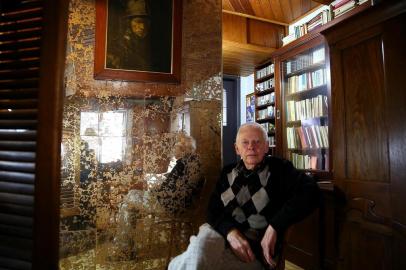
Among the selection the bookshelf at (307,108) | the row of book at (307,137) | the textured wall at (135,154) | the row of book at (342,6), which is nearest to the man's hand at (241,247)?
the textured wall at (135,154)

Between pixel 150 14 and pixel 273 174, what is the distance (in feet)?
3.69

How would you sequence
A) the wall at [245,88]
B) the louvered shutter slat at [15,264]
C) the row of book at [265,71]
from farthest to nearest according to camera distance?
the wall at [245,88], the row of book at [265,71], the louvered shutter slat at [15,264]

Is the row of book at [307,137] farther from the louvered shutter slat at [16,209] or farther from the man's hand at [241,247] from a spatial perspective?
the louvered shutter slat at [16,209]

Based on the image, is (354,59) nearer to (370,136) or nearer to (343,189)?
(370,136)

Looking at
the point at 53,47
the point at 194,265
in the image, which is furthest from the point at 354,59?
the point at 53,47

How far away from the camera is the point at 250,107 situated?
14.5ft

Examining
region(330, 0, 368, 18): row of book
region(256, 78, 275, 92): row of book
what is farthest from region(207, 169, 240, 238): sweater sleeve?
region(256, 78, 275, 92): row of book

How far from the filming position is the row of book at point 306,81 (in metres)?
2.92

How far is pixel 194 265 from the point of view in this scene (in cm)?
121

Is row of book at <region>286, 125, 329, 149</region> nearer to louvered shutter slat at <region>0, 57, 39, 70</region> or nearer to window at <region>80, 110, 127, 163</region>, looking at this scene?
window at <region>80, 110, 127, 163</region>

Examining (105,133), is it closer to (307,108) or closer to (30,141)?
(30,141)

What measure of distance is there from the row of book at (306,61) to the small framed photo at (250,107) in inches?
41.4

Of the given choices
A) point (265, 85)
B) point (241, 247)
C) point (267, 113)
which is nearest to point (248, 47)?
point (265, 85)

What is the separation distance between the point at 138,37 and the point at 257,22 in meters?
2.40
